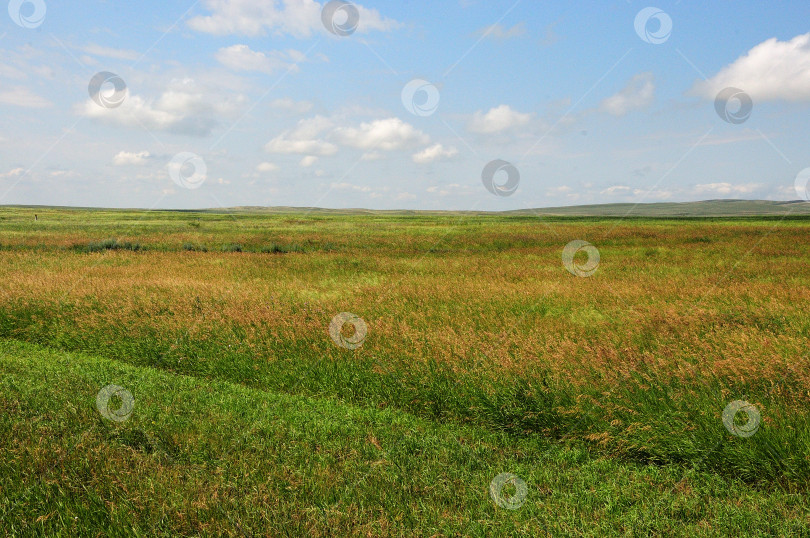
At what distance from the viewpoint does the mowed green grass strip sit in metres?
3.67

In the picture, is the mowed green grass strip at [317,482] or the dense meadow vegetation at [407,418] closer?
the mowed green grass strip at [317,482]

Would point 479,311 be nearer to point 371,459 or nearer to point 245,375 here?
point 245,375

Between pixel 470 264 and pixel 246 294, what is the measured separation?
1195cm

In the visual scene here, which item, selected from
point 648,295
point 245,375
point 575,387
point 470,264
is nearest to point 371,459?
point 575,387

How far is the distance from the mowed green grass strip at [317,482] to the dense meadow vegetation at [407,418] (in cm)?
2

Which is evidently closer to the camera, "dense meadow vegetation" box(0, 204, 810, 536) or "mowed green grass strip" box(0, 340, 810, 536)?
"mowed green grass strip" box(0, 340, 810, 536)

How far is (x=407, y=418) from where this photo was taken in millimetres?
6086

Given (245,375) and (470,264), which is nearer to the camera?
(245,375)

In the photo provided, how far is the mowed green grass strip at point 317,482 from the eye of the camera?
3.67 m

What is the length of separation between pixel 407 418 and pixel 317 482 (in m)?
2.05

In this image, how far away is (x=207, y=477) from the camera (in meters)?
4.32

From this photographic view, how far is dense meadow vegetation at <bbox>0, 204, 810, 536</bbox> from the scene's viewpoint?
151 inches

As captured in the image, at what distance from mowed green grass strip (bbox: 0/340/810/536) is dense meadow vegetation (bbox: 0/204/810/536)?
0.02m

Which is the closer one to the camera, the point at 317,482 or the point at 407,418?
the point at 317,482
